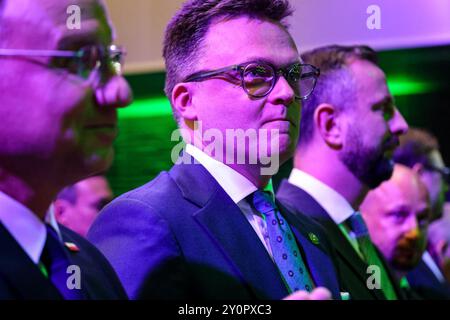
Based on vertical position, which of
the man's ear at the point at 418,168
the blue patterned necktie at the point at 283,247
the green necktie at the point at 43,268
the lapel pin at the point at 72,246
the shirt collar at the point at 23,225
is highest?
the shirt collar at the point at 23,225

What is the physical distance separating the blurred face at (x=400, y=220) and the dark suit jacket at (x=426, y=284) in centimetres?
17

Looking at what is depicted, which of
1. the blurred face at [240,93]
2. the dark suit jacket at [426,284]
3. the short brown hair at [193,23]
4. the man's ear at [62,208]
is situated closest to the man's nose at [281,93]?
the blurred face at [240,93]

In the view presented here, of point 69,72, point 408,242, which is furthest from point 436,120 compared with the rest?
point 69,72

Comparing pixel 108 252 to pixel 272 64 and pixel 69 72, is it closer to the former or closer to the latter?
pixel 69 72

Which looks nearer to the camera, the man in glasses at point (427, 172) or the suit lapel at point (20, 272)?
the suit lapel at point (20, 272)

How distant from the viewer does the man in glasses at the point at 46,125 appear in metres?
1.30

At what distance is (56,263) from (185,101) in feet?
1.79

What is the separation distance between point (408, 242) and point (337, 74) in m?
0.73

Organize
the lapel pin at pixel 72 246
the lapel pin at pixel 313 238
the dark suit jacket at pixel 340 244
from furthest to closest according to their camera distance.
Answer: the dark suit jacket at pixel 340 244 < the lapel pin at pixel 313 238 < the lapel pin at pixel 72 246

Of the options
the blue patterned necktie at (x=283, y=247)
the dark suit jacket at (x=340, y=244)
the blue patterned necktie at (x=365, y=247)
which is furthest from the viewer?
the blue patterned necktie at (x=365, y=247)

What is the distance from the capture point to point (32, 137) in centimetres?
131

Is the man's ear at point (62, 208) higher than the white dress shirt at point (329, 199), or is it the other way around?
the white dress shirt at point (329, 199)

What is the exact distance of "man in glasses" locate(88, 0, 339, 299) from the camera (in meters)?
1.60

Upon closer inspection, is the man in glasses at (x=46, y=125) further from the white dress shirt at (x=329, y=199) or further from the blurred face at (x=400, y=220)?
the blurred face at (x=400, y=220)
